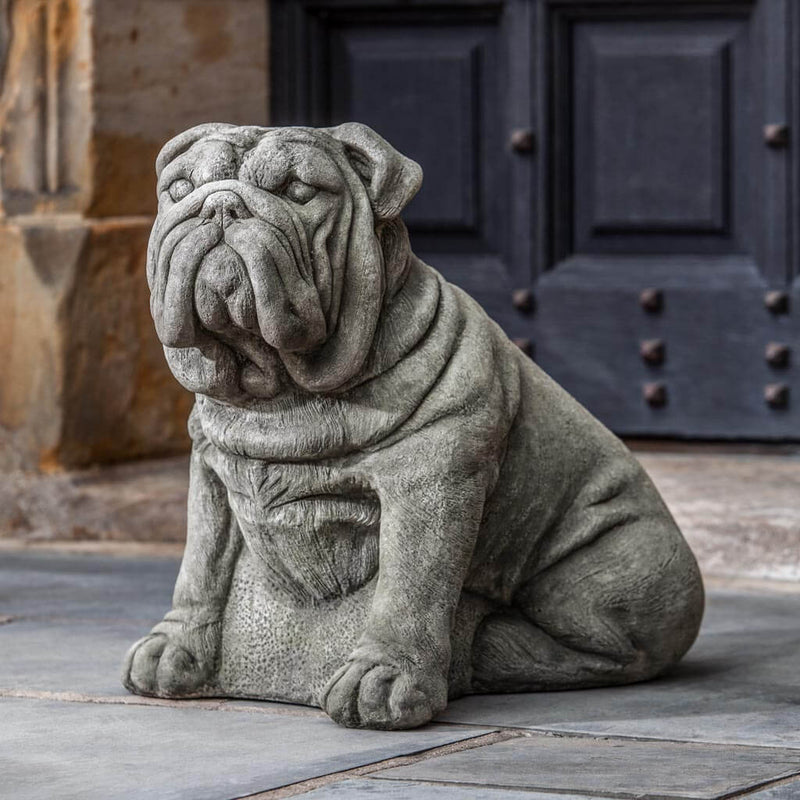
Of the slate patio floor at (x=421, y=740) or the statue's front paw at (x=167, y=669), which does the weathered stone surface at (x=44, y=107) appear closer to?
the slate patio floor at (x=421, y=740)

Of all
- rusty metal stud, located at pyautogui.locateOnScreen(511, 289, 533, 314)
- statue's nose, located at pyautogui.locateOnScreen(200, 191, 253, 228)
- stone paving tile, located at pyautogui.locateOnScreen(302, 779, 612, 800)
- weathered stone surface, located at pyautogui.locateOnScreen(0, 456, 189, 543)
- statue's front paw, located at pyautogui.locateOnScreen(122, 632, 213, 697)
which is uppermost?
statue's nose, located at pyautogui.locateOnScreen(200, 191, 253, 228)

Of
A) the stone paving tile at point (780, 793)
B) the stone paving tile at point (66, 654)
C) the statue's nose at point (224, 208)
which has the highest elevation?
the statue's nose at point (224, 208)

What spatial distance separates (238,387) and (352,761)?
0.72m

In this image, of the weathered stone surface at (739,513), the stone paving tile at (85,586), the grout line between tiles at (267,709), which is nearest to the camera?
the grout line between tiles at (267,709)

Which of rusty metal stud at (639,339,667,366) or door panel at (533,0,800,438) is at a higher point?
door panel at (533,0,800,438)

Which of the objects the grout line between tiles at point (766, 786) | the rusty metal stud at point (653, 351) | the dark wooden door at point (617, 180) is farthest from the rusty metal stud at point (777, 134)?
the grout line between tiles at point (766, 786)

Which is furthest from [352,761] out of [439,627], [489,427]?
[489,427]

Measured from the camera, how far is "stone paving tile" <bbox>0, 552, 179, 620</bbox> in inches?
187

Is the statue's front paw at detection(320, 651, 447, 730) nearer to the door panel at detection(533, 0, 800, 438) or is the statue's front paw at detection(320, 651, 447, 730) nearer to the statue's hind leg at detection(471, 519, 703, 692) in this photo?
the statue's hind leg at detection(471, 519, 703, 692)

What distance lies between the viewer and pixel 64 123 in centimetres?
595

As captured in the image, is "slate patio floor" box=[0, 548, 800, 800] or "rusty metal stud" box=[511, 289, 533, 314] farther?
"rusty metal stud" box=[511, 289, 533, 314]

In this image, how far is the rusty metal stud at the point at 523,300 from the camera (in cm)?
607

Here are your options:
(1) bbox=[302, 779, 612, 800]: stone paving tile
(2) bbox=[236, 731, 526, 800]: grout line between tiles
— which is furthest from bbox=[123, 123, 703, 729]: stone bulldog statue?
(1) bbox=[302, 779, 612, 800]: stone paving tile

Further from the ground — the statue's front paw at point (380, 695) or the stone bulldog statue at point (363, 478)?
the stone bulldog statue at point (363, 478)
